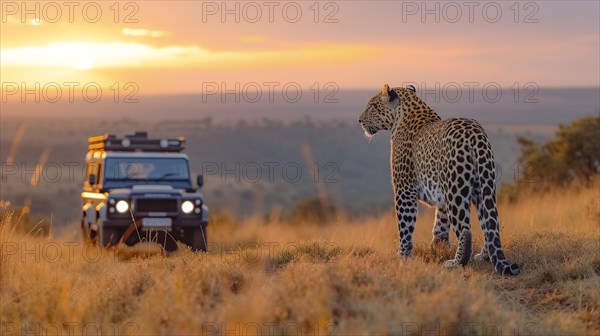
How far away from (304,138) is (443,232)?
2747 inches

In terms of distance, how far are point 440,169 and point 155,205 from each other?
24.3 feet

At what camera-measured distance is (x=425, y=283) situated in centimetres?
855

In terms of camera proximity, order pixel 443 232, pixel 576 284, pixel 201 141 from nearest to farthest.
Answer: pixel 576 284, pixel 443 232, pixel 201 141

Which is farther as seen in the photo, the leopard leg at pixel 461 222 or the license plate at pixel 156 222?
the license plate at pixel 156 222

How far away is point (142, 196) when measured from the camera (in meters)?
17.0

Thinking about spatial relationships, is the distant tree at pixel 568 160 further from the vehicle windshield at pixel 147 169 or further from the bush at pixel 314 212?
the vehicle windshield at pixel 147 169

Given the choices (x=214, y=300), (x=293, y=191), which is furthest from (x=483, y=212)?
(x=293, y=191)

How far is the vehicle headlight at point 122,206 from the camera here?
16.9 m

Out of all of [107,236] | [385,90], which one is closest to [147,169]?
[107,236]

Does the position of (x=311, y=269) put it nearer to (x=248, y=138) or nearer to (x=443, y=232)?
(x=443, y=232)

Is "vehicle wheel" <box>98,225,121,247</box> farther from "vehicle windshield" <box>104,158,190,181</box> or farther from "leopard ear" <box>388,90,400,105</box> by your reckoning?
"leopard ear" <box>388,90,400,105</box>

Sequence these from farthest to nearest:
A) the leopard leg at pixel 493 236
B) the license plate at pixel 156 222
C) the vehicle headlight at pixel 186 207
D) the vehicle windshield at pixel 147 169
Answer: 1. the vehicle windshield at pixel 147 169
2. the vehicle headlight at pixel 186 207
3. the license plate at pixel 156 222
4. the leopard leg at pixel 493 236

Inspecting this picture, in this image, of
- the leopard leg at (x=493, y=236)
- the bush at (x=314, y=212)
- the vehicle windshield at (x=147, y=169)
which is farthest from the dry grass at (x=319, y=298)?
the bush at (x=314, y=212)

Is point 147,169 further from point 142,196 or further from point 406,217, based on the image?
point 406,217
